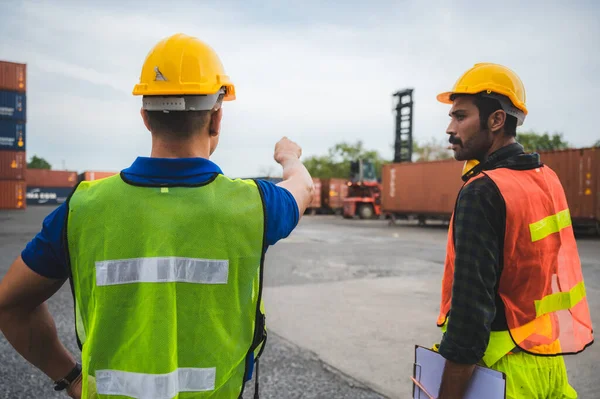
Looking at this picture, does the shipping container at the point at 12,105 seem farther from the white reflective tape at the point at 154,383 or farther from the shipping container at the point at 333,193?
the white reflective tape at the point at 154,383

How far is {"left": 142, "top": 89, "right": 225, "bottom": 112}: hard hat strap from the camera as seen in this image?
1.38m

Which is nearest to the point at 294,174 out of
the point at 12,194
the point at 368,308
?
the point at 368,308

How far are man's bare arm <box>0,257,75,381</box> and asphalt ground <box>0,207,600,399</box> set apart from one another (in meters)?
2.44

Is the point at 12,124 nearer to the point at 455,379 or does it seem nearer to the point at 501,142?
the point at 501,142

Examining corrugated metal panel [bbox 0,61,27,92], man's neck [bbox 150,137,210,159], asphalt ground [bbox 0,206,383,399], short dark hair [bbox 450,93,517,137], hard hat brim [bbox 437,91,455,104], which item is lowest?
asphalt ground [bbox 0,206,383,399]

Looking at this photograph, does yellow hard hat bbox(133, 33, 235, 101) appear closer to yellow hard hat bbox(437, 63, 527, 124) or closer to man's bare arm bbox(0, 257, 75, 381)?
man's bare arm bbox(0, 257, 75, 381)

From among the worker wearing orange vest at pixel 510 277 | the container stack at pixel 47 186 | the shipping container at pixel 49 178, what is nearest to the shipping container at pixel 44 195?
the container stack at pixel 47 186

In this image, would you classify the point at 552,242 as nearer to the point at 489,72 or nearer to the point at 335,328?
the point at 489,72

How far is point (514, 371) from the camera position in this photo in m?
1.61

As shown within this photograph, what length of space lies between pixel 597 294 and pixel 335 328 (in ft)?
15.3

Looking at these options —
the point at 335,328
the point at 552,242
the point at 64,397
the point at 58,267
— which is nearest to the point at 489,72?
the point at 552,242

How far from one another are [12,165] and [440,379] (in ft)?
93.6

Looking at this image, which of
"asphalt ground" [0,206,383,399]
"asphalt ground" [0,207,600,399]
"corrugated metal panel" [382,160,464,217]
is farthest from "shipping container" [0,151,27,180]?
"asphalt ground" [0,206,383,399]

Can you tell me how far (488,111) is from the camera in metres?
1.86
